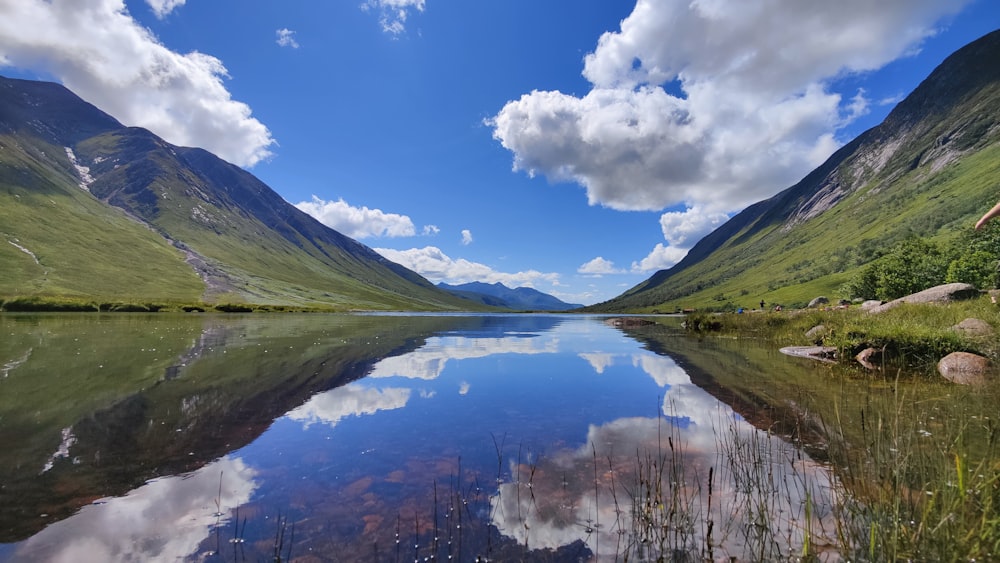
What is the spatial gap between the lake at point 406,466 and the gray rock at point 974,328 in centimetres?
893

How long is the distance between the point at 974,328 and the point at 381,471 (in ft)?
105

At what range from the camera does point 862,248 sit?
6240 inches

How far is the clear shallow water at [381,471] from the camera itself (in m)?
7.25

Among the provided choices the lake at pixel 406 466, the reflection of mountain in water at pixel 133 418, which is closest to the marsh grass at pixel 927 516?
the lake at pixel 406 466

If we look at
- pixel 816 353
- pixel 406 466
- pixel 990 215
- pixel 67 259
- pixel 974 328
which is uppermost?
pixel 67 259

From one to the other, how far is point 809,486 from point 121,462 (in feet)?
51.6

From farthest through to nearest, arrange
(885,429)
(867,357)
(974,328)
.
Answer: (867,357), (974,328), (885,429)

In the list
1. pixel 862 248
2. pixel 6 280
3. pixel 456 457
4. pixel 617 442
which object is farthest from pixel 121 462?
pixel 862 248

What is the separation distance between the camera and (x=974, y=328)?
79.3 ft

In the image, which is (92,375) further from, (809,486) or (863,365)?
(863,365)

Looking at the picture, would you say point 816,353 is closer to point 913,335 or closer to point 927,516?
point 913,335

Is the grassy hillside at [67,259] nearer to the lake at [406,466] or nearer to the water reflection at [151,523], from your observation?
Result: the lake at [406,466]

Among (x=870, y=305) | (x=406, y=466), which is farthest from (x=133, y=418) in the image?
(x=870, y=305)

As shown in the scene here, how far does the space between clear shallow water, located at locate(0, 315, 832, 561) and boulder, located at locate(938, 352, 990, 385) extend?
11870 millimetres
